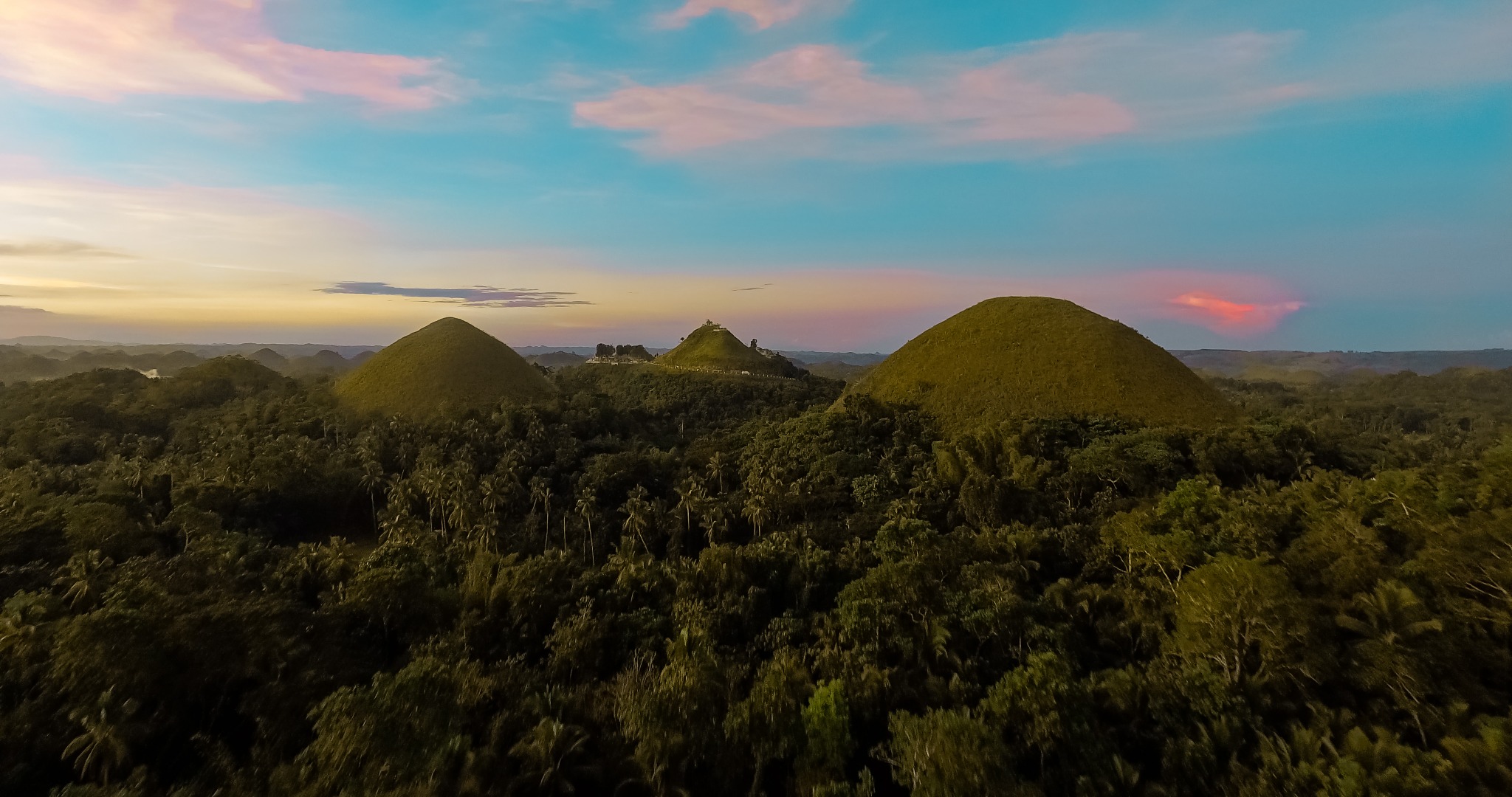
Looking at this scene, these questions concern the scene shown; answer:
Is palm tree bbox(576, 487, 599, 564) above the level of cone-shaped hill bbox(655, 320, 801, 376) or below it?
below

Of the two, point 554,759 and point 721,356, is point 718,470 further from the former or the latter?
point 721,356

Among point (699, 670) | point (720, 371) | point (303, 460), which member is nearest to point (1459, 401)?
point (720, 371)

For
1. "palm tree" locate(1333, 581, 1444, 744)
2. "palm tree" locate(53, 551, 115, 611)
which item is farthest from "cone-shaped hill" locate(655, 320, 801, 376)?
"palm tree" locate(1333, 581, 1444, 744)

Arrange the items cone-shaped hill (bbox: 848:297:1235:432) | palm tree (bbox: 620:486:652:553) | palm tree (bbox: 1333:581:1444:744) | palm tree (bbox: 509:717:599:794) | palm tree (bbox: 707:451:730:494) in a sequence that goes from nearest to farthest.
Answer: palm tree (bbox: 509:717:599:794)
palm tree (bbox: 1333:581:1444:744)
palm tree (bbox: 620:486:652:553)
palm tree (bbox: 707:451:730:494)
cone-shaped hill (bbox: 848:297:1235:432)

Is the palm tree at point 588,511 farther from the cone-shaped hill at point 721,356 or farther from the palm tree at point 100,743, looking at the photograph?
the cone-shaped hill at point 721,356

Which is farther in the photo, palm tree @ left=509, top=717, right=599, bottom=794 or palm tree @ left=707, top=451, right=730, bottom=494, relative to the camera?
palm tree @ left=707, top=451, right=730, bottom=494

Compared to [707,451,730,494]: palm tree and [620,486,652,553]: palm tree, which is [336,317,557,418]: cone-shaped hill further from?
[620,486,652,553]: palm tree

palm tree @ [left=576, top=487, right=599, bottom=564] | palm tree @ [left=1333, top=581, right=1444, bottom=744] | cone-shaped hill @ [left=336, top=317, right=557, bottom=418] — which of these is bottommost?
palm tree @ [left=576, top=487, right=599, bottom=564]
